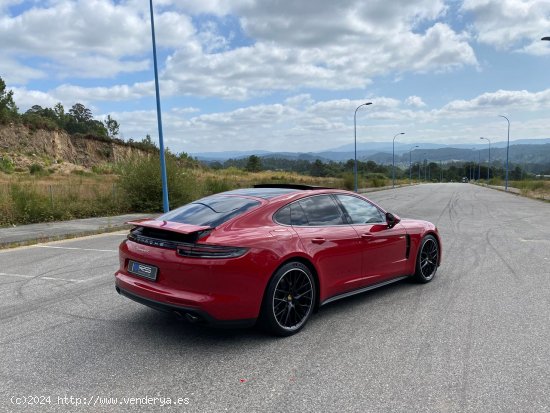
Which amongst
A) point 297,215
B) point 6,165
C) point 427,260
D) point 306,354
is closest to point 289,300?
point 306,354

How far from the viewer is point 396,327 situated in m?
4.79

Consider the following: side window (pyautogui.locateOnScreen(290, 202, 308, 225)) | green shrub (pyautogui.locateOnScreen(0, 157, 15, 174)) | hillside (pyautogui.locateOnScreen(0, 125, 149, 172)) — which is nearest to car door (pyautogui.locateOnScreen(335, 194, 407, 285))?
side window (pyautogui.locateOnScreen(290, 202, 308, 225))

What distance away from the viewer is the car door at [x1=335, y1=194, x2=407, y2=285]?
215 inches

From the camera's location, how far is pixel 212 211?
15.7ft

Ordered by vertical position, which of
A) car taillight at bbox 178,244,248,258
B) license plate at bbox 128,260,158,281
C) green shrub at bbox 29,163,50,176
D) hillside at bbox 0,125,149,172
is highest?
hillside at bbox 0,125,149,172

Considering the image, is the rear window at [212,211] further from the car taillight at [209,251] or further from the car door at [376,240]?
the car door at [376,240]

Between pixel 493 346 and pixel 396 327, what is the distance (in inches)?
36.7

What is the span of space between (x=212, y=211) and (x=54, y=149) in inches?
2456

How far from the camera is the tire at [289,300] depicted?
430cm

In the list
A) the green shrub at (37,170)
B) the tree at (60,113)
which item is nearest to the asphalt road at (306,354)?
the green shrub at (37,170)

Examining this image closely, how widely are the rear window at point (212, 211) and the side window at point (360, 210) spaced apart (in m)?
1.28

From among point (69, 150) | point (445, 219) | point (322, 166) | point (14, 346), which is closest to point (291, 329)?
point (14, 346)

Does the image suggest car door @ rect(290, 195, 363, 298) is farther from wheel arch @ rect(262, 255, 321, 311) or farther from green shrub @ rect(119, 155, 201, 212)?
green shrub @ rect(119, 155, 201, 212)

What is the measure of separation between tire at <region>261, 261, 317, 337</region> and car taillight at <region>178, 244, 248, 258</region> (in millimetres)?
493
